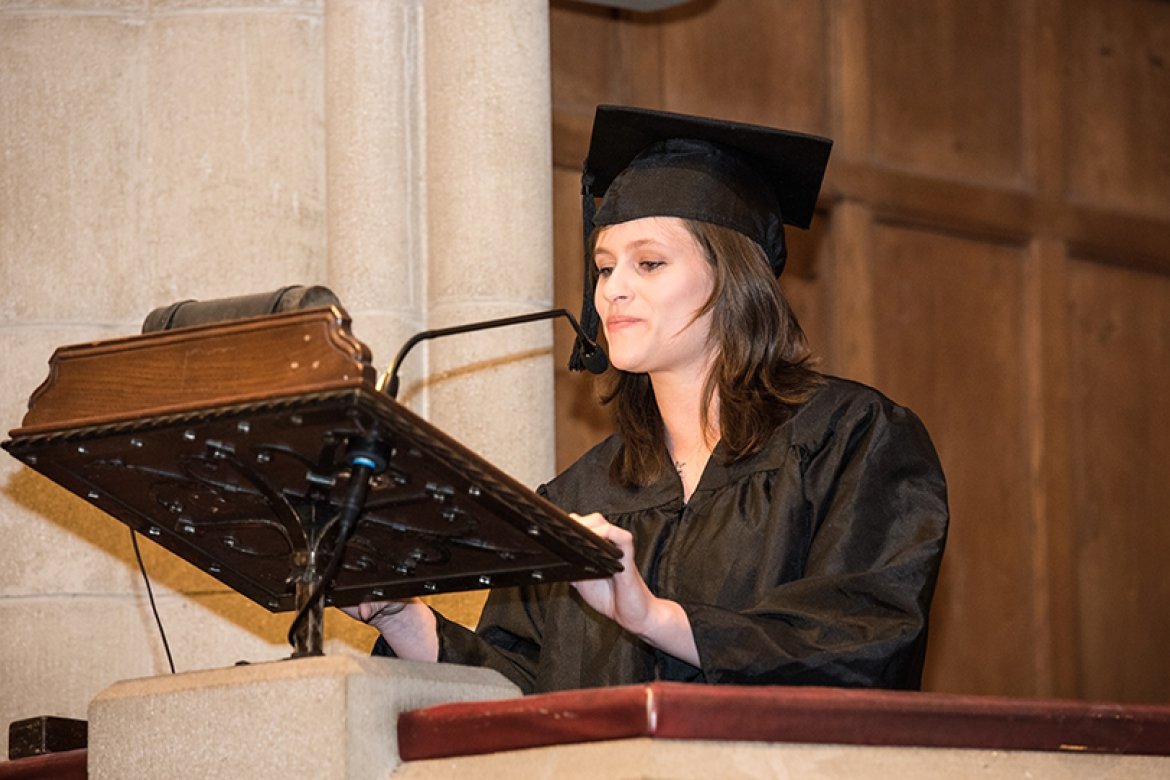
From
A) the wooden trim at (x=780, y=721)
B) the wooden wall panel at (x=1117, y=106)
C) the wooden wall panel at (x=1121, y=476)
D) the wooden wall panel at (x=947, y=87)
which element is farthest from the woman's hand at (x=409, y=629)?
the wooden wall panel at (x=1117, y=106)

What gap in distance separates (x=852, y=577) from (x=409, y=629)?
732 millimetres

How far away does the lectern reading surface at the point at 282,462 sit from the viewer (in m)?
2.11

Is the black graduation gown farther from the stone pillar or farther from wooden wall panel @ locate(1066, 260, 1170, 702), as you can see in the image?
wooden wall panel @ locate(1066, 260, 1170, 702)

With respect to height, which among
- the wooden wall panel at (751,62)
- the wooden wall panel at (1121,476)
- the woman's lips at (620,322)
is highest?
the wooden wall panel at (751,62)

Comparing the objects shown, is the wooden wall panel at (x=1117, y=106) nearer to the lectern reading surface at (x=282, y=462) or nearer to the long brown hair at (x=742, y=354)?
the long brown hair at (x=742, y=354)

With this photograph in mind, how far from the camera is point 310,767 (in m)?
2.14

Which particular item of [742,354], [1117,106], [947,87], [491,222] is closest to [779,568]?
[742,354]

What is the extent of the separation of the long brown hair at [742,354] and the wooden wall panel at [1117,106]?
2474 mm

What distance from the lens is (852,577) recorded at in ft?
9.14

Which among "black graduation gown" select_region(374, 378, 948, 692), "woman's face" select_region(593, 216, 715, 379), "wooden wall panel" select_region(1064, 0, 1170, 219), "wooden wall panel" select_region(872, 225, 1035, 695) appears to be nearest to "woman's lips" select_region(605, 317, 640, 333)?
"woman's face" select_region(593, 216, 715, 379)

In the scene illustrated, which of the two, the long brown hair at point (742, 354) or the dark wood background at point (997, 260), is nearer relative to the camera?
the long brown hair at point (742, 354)

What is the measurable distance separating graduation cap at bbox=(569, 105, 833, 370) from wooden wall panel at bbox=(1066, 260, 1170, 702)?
7.43 feet

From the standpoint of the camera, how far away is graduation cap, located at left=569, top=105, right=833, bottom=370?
3.34m

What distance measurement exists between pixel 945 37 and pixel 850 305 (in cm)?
89
